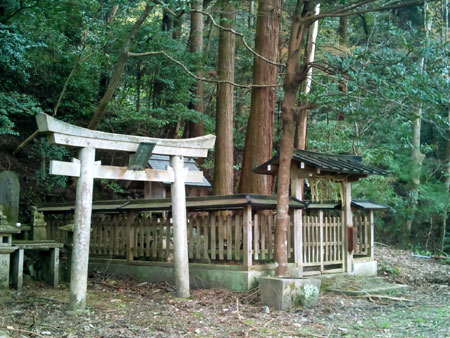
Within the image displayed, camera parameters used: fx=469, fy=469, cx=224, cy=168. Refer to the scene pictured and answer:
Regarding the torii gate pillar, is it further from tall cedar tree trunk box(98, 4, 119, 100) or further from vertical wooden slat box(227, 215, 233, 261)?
tall cedar tree trunk box(98, 4, 119, 100)

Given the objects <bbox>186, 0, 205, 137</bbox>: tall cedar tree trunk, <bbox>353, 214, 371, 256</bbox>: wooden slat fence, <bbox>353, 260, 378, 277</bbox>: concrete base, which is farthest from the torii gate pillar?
<bbox>186, 0, 205, 137</bbox>: tall cedar tree trunk

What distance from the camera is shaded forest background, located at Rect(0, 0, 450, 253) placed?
8344 millimetres

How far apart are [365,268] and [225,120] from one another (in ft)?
19.0

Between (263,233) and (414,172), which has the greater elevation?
(414,172)

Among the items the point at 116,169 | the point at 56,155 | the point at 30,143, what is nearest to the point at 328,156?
the point at 116,169

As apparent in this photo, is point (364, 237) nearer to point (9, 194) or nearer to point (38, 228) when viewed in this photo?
point (38, 228)

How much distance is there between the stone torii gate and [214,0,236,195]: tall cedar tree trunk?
4.77 m

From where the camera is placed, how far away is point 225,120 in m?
14.1

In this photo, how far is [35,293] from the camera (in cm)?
839

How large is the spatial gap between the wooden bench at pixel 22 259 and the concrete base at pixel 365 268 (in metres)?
6.88

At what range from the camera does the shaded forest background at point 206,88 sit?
27.4ft

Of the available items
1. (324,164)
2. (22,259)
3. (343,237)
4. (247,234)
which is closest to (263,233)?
(247,234)

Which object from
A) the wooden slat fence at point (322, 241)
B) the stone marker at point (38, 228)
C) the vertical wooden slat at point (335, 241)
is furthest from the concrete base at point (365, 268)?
the stone marker at point (38, 228)

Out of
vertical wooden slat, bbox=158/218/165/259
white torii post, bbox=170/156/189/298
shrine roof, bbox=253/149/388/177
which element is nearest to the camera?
white torii post, bbox=170/156/189/298
